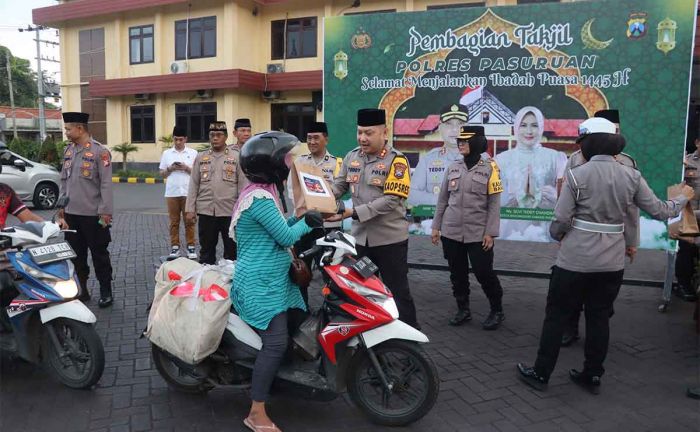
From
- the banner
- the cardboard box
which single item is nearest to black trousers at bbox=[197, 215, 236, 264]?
the banner

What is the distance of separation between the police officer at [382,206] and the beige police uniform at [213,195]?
87.4 inches

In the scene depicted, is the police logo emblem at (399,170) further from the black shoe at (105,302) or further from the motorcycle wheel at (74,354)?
the black shoe at (105,302)

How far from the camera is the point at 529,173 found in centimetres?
651

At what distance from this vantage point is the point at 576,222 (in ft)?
12.3

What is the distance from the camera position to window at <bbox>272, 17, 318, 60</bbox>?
23.6 metres

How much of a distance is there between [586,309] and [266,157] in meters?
2.41

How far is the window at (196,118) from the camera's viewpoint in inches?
971

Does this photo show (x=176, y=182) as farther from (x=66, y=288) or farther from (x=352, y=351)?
(x=352, y=351)

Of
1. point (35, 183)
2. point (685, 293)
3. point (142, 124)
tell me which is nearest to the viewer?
point (685, 293)

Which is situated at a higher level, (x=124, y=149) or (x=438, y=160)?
(x=124, y=149)

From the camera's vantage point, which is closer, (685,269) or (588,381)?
(588,381)

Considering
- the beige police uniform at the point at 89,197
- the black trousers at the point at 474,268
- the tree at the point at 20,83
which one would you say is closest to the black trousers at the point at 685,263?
the black trousers at the point at 474,268

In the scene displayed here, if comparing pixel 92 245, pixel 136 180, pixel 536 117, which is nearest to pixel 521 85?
pixel 536 117

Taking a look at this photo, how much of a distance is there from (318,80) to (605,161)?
20178 millimetres
